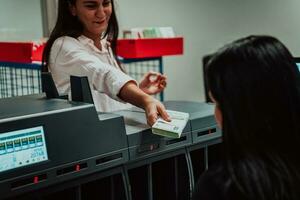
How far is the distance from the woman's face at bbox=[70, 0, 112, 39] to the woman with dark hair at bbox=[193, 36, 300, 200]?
606 millimetres

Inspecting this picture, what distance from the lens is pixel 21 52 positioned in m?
2.06

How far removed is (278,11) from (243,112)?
3481 millimetres

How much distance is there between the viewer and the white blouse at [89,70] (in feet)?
3.76

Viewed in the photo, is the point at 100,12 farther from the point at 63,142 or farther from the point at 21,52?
the point at 21,52

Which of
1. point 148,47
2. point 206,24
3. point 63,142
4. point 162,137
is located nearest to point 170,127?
point 162,137

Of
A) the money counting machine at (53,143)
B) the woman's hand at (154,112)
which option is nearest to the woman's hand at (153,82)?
the woman's hand at (154,112)

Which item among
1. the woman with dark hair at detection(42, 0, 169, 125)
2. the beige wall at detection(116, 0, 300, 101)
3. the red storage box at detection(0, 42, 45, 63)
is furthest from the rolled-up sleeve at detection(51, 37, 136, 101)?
the beige wall at detection(116, 0, 300, 101)

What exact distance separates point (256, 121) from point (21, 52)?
1.52m

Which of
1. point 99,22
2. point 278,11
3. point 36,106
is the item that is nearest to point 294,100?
point 36,106

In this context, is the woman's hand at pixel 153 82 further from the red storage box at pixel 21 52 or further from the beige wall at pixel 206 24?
the beige wall at pixel 206 24

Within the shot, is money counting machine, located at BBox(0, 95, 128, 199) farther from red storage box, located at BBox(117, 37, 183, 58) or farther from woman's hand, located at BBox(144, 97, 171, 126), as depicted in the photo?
red storage box, located at BBox(117, 37, 183, 58)

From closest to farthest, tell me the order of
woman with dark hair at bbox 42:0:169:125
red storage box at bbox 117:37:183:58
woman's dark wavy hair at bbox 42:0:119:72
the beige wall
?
1. woman with dark hair at bbox 42:0:169:125
2. woman's dark wavy hair at bbox 42:0:119:72
3. red storage box at bbox 117:37:183:58
4. the beige wall

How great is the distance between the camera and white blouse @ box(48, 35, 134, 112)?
115 centimetres

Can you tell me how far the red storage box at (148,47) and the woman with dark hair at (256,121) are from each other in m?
1.62
